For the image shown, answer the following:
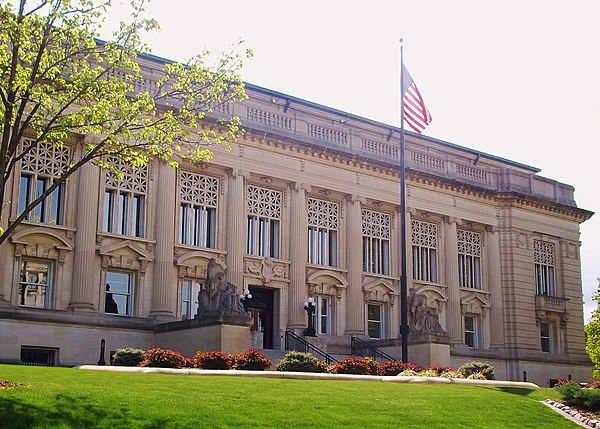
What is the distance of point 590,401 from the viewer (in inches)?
952

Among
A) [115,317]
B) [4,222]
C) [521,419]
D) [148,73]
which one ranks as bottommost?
[521,419]

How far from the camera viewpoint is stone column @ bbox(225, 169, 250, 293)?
135 feet

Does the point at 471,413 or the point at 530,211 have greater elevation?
the point at 530,211

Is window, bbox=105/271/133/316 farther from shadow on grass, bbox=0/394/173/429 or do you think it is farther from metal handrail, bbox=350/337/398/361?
shadow on grass, bbox=0/394/173/429

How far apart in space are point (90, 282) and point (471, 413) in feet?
67.4

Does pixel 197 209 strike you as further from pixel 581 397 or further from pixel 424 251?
pixel 581 397

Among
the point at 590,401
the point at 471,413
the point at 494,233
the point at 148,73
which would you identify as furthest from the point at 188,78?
the point at 494,233

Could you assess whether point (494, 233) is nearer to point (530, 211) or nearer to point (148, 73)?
point (530, 211)

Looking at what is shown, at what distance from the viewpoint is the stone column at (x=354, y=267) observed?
1788 inches

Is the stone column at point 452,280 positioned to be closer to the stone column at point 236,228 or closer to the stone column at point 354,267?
the stone column at point 354,267

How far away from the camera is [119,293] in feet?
126

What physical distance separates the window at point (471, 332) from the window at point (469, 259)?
6.74ft

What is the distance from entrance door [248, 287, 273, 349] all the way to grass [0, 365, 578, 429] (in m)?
17.9

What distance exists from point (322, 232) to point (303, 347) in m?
7.67
